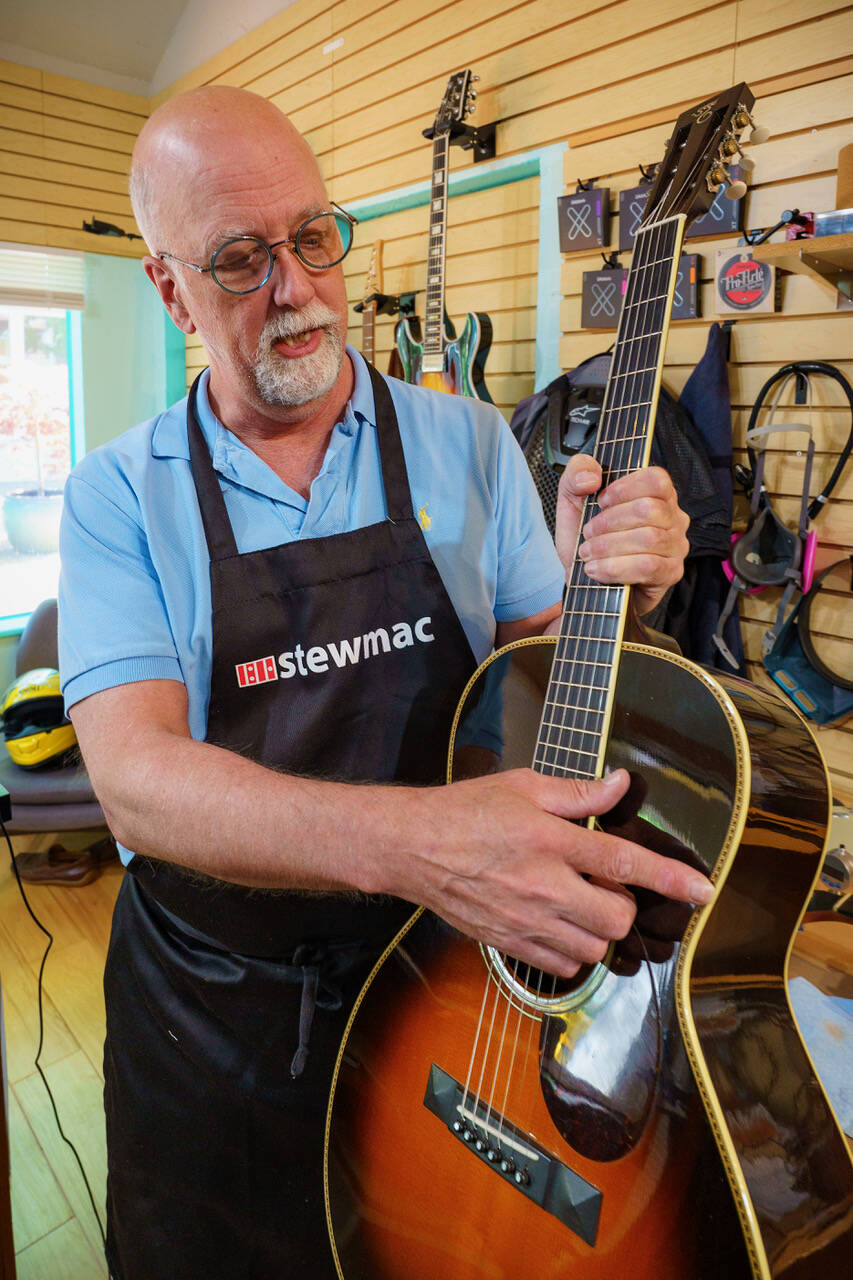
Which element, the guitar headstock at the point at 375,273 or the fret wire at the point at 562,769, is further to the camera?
the guitar headstock at the point at 375,273

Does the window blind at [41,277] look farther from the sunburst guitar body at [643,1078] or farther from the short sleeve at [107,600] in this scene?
the sunburst guitar body at [643,1078]

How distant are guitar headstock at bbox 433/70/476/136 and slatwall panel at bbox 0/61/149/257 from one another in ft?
9.68

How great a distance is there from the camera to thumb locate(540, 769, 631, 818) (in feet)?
2.57

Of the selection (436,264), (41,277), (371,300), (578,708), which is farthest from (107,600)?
(41,277)

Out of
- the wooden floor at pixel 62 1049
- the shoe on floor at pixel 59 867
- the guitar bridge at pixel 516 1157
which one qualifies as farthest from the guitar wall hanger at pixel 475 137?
the shoe on floor at pixel 59 867

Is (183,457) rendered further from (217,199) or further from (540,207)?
(540,207)

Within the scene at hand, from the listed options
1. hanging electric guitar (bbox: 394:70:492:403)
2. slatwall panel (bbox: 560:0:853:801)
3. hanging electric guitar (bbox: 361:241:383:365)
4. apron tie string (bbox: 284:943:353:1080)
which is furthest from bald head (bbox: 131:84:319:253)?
hanging electric guitar (bbox: 361:241:383:365)

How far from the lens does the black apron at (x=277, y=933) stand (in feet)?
3.81

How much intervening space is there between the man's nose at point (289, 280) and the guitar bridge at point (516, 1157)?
982 mm

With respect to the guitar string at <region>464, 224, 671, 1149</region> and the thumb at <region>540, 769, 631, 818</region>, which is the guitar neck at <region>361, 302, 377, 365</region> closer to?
the guitar string at <region>464, 224, 671, 1149</region>

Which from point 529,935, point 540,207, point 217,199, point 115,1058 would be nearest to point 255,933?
point 115,1058

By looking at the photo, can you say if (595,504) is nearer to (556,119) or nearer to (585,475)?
(585,475)

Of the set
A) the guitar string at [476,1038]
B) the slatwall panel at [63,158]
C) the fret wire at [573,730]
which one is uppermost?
the slatwall panel at [63,158]

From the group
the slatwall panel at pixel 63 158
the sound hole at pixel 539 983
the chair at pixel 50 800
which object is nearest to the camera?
the sound hole at pixel 539 983
